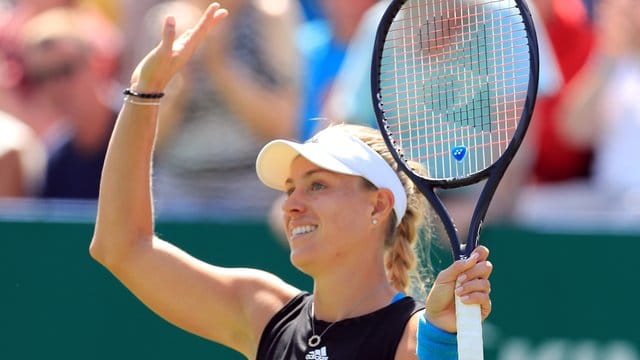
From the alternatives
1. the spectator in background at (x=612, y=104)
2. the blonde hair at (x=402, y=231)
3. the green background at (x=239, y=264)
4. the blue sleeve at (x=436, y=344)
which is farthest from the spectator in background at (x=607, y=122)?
the blue sleeve at (x=436, y=344)

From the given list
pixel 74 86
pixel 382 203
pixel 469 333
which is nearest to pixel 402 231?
pixel 382 203

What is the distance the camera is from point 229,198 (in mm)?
6285

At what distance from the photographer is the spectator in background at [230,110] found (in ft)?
20.7

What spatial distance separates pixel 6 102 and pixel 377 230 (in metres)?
3.97

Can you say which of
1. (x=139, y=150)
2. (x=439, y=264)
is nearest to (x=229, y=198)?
(x=439, y=264)

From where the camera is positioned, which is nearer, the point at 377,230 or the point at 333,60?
the point at 377,230

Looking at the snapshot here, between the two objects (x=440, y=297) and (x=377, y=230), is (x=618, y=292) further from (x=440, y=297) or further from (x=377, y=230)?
(x=440, y=297)

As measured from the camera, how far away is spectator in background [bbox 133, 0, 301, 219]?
6.32 m

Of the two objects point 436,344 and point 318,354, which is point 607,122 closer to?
point 318,354

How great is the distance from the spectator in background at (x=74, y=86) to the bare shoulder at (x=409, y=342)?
352 cm

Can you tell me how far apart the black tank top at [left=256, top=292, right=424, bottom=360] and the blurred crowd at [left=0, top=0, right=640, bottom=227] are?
6.81 ft

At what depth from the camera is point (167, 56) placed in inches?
153

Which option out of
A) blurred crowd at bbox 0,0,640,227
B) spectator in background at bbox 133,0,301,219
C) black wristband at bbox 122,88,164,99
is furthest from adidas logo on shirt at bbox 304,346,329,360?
spectator in background at bbox 133,0,301,219

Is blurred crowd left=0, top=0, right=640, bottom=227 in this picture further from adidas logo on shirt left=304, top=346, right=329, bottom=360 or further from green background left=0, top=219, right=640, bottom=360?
adidas logo on shirt left=304, top=346, right=329, bottom=360
